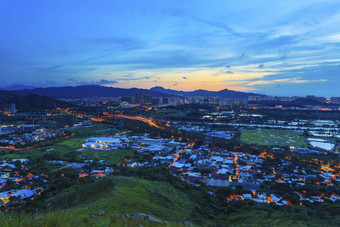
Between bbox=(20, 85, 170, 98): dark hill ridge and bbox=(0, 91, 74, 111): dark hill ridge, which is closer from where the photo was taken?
bbox=(0, 91, 74, 111): dark hill ridge

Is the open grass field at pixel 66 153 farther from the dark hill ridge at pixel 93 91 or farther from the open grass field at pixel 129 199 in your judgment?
the dark hill ridge at pixel 93 91


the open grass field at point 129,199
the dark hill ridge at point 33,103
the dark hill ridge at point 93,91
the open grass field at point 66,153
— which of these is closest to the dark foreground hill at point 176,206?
the open grass field at point 129,199

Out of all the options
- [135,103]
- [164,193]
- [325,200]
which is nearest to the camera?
[164,193]

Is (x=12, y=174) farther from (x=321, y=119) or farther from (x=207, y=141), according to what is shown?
(x=321, y=119)

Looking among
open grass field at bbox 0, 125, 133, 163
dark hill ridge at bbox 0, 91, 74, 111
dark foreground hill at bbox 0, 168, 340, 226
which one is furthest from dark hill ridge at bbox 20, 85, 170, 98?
dark foreground hill at bbox 0, 168, 340, 226

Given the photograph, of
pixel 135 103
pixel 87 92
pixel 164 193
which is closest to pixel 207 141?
pixel 164 193

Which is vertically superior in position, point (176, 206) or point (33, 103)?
point (33, 103)

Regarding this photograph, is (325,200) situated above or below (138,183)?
below

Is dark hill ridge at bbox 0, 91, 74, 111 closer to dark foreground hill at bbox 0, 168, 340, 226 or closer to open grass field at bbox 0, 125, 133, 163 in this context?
open grass field at bbox 0, 125, 133, 163

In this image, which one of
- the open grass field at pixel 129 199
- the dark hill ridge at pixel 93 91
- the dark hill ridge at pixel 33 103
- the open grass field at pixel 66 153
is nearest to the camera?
the open grass field at pixel 129 199

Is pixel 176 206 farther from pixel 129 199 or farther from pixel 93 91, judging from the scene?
pixel 93 91

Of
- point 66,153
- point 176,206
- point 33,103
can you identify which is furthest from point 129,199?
point 33,103
